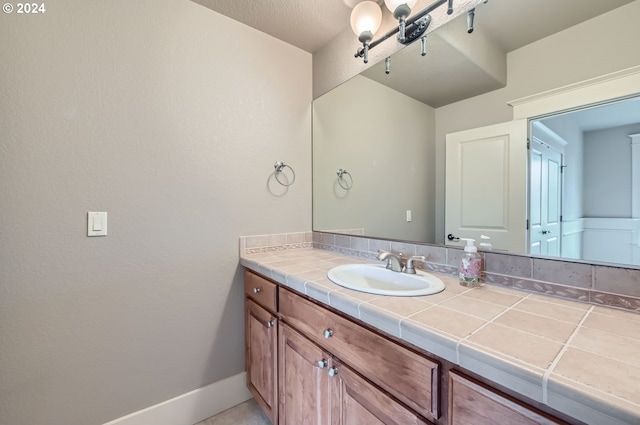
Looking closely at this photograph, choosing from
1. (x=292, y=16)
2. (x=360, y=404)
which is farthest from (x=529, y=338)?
(x=292, y=16)

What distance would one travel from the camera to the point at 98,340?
123 centimetres

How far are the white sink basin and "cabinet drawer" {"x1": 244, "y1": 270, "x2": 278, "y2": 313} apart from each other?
0.32 metres

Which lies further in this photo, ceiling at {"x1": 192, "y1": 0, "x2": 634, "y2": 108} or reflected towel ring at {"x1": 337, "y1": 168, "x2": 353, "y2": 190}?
reflected towel ring at {"x1": 337, "y1": 168, "x2": 353, "y2": 190}

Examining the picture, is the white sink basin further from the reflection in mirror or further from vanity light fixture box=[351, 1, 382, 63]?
vanity light fixture box=[351, 1, 382, 63]

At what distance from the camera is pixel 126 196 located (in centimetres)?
129

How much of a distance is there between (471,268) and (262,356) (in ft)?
3.62

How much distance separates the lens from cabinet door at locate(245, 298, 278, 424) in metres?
1.29

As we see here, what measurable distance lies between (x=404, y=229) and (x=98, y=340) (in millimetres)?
1575

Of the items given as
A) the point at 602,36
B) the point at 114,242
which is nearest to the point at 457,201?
the point at 602,36

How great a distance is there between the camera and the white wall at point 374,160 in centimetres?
140

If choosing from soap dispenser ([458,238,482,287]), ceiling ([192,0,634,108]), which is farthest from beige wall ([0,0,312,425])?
soap dispenser ([458,238,482,287])

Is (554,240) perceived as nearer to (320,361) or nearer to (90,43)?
(320,361)

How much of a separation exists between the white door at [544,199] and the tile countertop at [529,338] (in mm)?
196

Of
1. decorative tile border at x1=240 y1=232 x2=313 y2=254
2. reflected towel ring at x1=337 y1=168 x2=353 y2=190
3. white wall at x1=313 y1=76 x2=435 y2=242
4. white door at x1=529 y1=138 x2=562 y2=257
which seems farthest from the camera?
reflected towel ring at x1=337 y1=168 x2=353 y2=190
